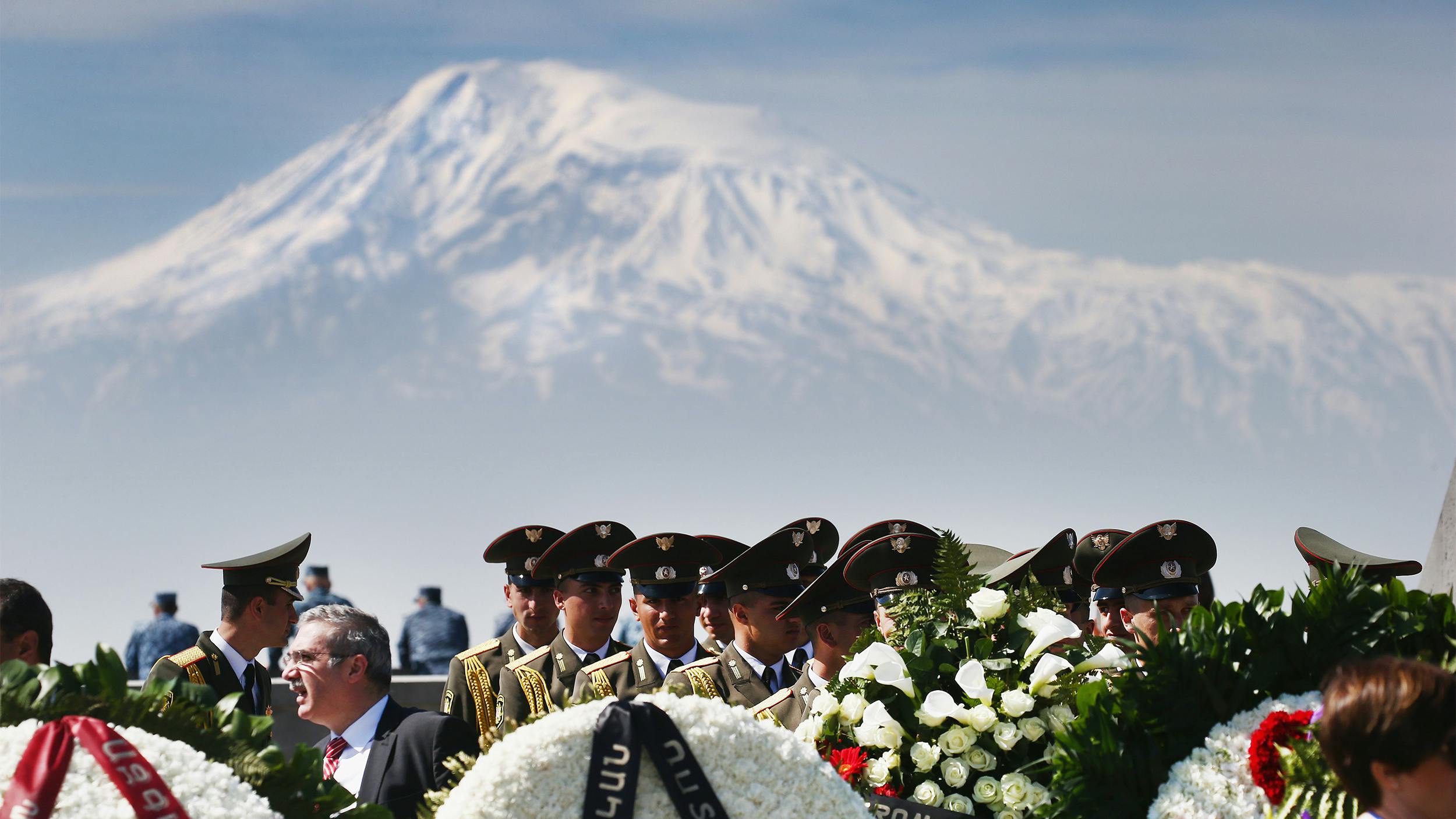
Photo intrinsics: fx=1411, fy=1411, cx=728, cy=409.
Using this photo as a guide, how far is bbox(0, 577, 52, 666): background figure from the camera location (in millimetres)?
4633

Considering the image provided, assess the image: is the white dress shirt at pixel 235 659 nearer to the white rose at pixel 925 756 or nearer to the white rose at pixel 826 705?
the white rose at pixel 826 705

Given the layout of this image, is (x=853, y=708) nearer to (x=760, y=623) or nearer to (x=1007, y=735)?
(x=1007, y=735)

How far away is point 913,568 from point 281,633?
2.67m

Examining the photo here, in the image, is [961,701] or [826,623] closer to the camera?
[961,701]

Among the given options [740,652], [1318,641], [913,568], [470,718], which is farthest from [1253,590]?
[470,718]

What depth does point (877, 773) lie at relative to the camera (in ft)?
11.8

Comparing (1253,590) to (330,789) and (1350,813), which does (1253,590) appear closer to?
(1350,813)

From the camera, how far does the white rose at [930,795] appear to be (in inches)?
138

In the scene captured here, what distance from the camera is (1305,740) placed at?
3.09 meters

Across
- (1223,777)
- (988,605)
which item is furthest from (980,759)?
(1223,777)

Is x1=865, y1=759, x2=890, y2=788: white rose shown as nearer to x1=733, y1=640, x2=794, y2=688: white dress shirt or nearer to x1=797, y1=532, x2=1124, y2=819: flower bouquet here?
x1=797, y1=532, x2=1124, y2=819: flower bouquet

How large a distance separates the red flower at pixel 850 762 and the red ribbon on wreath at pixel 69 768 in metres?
1.67

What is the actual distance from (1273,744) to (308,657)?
9.25 feet

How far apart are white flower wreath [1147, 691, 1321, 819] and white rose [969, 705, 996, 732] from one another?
19.3 inches
